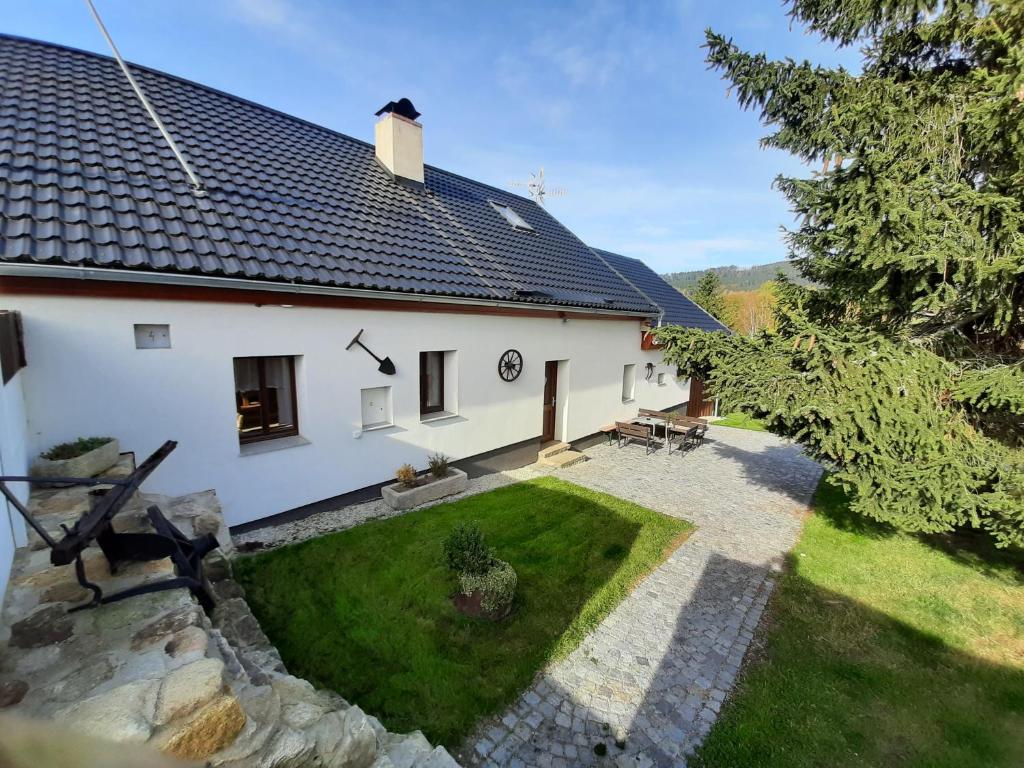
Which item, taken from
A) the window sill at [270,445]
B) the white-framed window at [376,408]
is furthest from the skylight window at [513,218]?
the window sill at [270,445]

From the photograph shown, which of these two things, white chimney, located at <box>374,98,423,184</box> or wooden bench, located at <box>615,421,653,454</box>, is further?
wooden bench, located at <box>615,421,653,454</box>

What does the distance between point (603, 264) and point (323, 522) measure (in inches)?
418

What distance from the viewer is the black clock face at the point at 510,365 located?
8641 mm

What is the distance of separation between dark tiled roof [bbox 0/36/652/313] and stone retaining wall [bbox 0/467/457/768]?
3.38 metres

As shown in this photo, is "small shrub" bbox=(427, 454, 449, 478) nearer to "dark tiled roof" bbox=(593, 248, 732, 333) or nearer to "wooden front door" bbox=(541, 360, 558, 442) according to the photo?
"wooden front door" bbox=(541, 360, 558, 442)

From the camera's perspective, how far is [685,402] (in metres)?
15.6

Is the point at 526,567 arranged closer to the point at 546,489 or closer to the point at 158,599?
the point at 546,489

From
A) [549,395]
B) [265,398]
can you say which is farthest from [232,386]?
[549,395]

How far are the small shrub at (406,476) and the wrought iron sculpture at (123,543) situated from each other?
12.4 feet

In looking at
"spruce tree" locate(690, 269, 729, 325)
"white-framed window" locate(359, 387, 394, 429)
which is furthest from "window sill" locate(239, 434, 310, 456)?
"spruce tree" locate(690, 269, 729, 325)

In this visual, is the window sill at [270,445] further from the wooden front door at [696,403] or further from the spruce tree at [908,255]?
the wooden front door at [696,403]

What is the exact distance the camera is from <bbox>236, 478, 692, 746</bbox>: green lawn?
12.1 feet

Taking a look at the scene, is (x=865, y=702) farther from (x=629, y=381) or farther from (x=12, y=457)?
(x=629, y=381)

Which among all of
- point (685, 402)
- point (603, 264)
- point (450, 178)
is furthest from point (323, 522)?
point (685, 402)
